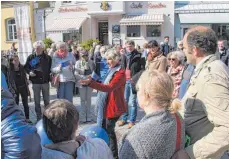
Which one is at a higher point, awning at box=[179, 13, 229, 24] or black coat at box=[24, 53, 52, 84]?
awning at box=[179, 13, 229, 24]

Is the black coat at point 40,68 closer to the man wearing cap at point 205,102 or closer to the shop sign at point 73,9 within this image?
the man wearing cap at point 205,102

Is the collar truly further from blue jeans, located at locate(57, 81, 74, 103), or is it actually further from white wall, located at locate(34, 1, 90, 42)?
white wall, located at locate(34, 1, 90, 42)

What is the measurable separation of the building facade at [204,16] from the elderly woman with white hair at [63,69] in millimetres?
17593

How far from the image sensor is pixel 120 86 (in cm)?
429

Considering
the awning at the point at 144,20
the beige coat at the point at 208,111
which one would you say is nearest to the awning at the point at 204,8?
the awning at the point at 144,20

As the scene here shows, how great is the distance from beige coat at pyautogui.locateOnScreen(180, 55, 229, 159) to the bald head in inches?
2.3

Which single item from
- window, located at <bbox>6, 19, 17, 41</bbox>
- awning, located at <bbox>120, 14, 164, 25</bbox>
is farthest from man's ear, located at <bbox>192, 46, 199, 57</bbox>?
window, located at <bbox>6, 19, 17, 41</bbox>

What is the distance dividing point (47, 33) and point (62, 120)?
27366 mm

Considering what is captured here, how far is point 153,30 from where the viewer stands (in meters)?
25.2

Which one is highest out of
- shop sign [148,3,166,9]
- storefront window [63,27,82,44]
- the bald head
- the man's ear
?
shop sign [148,3,166,9]

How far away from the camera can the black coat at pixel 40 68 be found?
21.4 feet

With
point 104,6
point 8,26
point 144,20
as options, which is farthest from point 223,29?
point 8,26

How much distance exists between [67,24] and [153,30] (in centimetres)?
755

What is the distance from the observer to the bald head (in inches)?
79.7
